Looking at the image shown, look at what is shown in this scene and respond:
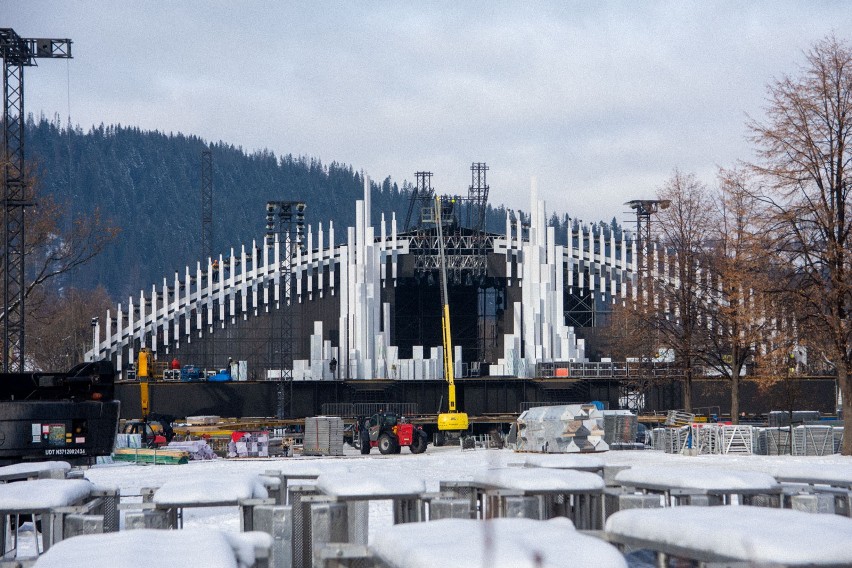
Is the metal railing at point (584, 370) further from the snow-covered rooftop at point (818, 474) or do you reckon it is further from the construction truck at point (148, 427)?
the snow-covered rooftop at point (818, 474)

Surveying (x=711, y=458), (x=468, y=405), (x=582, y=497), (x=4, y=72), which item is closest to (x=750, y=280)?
(x=711, y=458)

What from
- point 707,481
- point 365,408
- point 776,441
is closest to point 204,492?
point 707,481

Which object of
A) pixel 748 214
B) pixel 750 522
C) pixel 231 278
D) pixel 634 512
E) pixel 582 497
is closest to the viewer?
pixel 750 522

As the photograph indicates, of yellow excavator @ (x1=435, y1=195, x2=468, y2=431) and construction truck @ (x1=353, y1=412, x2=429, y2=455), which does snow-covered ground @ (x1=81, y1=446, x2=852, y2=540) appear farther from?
yellow excavator @ (x1=435, y1=195, x2=468, y2=431)

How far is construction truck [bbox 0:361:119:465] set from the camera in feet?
73.4

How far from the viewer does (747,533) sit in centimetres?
564

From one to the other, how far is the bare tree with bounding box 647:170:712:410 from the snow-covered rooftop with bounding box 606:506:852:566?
41067mm

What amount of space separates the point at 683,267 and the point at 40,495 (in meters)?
39.4

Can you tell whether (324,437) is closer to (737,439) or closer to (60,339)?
(737,439)

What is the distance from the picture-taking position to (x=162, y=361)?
74.8 metres

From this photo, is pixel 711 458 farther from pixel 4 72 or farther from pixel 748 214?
pixel 4 72

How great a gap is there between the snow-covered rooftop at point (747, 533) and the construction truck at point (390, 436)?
40726 millimetres

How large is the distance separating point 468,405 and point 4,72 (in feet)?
112

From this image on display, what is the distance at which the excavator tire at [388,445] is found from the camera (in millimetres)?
47250
